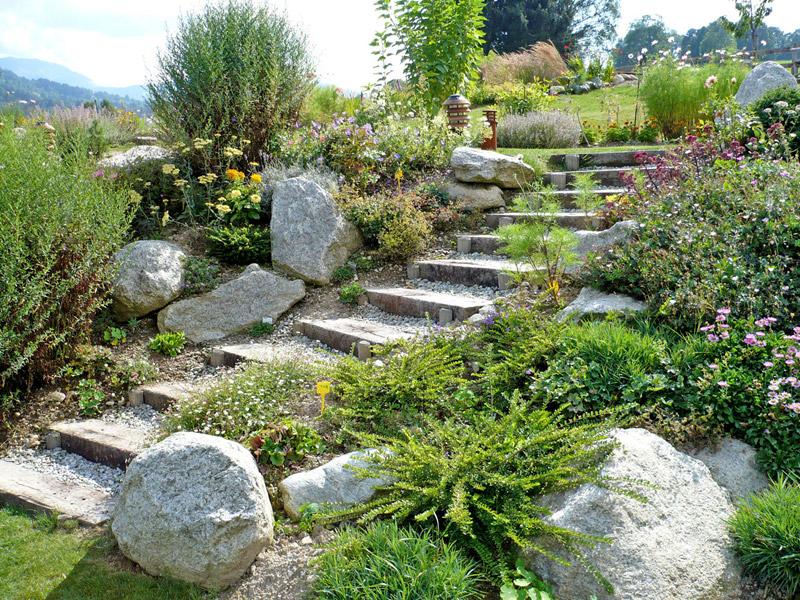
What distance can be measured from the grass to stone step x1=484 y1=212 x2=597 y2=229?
14.3 feet

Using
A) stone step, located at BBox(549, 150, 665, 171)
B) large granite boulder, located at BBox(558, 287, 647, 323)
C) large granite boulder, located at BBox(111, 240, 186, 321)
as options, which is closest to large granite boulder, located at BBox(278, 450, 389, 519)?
large granite boulder, located at BBox(558, 287, 647, 323)

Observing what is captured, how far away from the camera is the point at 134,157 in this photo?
7.87 m

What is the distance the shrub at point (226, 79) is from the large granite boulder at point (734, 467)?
20.6ft

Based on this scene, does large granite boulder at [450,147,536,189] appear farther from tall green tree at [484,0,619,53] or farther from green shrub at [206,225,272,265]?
tall green tree at [484,0,619,53]

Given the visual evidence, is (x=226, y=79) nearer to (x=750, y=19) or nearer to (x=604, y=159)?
(x=604, y=159)

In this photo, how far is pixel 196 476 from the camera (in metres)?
2.94

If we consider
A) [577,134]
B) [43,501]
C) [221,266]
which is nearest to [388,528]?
[43,501]

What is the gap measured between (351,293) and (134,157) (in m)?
3.94

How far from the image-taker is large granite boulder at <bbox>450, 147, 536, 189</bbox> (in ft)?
24.3

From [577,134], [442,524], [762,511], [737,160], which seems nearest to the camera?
[762,511]

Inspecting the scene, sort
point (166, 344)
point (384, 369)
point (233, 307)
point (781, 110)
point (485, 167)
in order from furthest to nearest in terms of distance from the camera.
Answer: point (485, 167), point (781, 110), point (233, 307), point (166, 344), point (384, 369)

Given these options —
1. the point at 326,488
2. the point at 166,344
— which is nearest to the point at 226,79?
the point at 166,344

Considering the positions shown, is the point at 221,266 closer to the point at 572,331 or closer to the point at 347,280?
the point at 347,280

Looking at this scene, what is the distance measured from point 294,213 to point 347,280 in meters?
0.94
